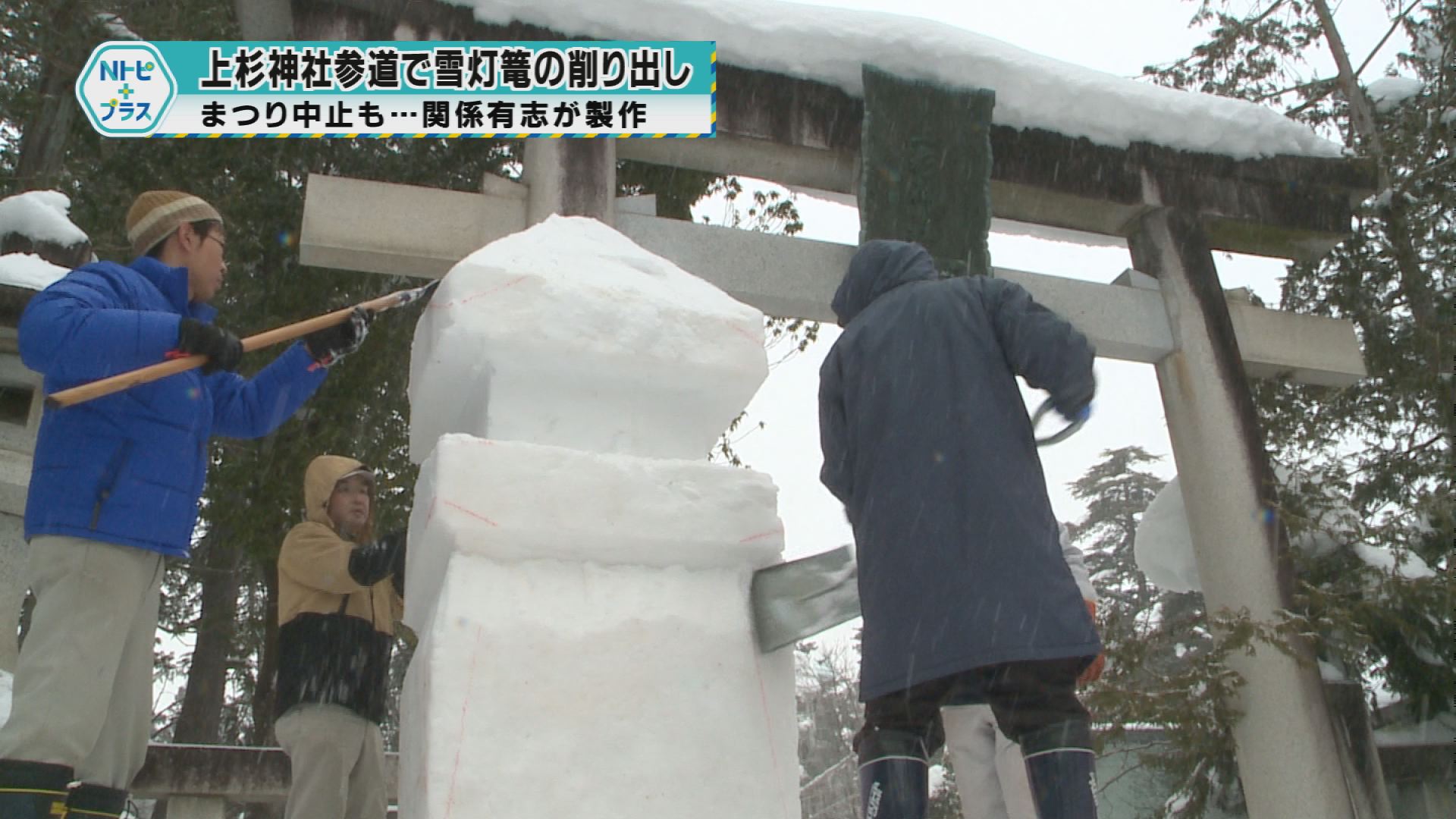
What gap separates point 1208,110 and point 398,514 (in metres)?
5.67

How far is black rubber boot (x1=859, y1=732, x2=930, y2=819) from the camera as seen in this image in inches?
71.7

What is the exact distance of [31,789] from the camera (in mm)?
1817

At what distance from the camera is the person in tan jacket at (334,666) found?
2736 mm

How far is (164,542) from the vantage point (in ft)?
7.00

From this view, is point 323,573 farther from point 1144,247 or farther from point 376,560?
point 1144,247

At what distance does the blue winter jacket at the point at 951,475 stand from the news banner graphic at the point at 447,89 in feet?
10.6

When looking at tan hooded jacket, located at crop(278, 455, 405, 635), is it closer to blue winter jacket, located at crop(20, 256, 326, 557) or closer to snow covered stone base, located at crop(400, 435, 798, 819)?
blue winter jacket, located at crop(20, 256, 326, 557)

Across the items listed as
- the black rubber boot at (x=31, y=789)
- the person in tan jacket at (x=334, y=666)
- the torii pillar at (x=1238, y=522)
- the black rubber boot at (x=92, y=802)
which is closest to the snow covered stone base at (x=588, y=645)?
the black rubber boot at (x=31, y=789)

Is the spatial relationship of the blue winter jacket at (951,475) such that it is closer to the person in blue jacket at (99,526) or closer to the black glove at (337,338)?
the black glove at (337,338)

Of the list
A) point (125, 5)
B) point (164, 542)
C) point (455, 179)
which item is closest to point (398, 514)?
point (455, 179)

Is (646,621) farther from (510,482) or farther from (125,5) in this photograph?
→ (125,5)

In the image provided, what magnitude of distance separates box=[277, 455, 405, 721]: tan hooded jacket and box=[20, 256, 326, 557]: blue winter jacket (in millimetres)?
613

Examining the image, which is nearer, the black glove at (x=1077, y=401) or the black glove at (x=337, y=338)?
the black glove at (x=1077, y=401)

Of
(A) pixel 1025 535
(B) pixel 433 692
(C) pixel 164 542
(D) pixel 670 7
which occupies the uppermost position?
(D) pixel 670 7
